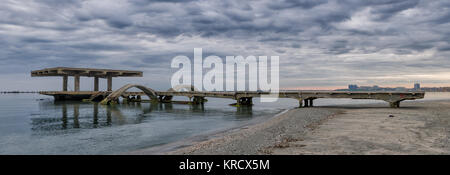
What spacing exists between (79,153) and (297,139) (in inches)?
529

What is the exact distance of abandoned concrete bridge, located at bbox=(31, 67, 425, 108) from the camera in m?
43.0

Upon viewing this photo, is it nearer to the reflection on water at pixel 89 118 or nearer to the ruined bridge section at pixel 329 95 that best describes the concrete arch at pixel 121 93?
the reflection on water at pixel 89 118

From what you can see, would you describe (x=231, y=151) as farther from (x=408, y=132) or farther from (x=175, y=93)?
(x=175, y=93)

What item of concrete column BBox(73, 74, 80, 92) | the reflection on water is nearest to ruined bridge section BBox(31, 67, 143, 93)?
concrete column BBox(73, 74, 80, 92)

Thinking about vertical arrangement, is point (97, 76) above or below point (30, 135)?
above

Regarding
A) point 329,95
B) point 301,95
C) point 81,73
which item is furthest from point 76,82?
point 329,95

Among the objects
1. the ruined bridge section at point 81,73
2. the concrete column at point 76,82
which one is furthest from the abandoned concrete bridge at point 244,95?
the ruined bridge section at point 81,73

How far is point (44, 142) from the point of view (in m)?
21.3

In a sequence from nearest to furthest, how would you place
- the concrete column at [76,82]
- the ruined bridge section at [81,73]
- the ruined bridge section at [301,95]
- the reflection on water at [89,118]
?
the reflection on water at [89,118], the ruined bridge section at [301,95], the ruined bridge section at [81,73], the concrete column at [76,82]

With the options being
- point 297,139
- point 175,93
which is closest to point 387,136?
point 297,139

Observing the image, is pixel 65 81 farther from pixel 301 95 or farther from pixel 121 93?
pixel 301 95

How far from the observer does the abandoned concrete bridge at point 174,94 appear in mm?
42991
